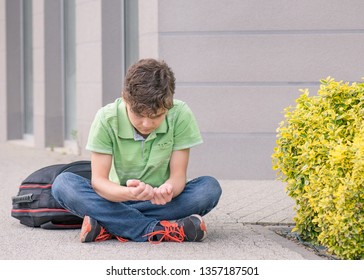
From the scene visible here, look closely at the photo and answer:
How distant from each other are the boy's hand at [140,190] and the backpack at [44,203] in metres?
0.86

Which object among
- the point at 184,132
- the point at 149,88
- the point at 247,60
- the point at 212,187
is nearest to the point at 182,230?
the point at 212,187

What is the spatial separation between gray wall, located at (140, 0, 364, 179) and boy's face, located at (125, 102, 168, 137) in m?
3.72

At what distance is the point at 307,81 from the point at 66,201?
405 centimetres

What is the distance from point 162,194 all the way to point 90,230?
0.57m

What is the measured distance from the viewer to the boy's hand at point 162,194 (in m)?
5.38

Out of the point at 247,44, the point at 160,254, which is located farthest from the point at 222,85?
the point at 160,254

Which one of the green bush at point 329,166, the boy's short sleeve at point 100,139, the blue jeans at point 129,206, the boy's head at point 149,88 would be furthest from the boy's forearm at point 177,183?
the green bush at point 329,166

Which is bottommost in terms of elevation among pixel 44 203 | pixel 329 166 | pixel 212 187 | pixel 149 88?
pixel 44 203

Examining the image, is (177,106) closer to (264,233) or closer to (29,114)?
(264,233)

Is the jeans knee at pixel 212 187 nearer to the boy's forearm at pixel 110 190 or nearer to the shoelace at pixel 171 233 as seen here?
the shoelace at pixel 171 233

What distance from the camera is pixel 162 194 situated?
5.38 metres

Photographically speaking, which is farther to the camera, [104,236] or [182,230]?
[104,236]

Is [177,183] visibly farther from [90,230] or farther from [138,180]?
[90,230]

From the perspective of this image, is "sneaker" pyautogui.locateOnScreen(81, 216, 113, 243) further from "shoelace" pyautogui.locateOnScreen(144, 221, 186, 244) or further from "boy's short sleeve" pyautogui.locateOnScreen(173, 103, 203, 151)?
"boy's short sleeve" pyautogui.locateOnScreen(173, 103, 203, 151)
